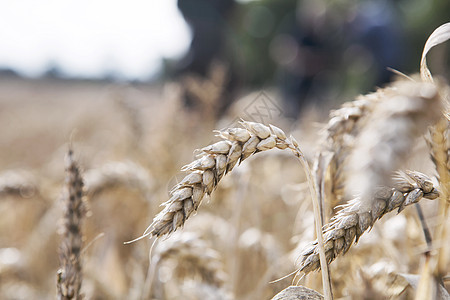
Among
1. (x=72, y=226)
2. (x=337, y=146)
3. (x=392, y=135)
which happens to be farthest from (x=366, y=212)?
(x=72, y=226)

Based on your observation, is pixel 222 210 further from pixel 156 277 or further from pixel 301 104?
pixel 301 104

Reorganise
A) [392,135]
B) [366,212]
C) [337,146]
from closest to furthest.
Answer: [392,135] < [366,212] < [337,146]

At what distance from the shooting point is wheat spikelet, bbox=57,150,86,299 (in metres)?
0.83

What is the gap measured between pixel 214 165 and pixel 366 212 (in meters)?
0.26

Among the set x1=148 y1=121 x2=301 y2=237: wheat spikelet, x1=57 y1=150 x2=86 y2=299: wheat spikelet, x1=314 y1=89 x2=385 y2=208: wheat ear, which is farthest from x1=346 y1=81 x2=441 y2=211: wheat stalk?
x1=57 y1=150 x2=86 y2=299: wheat spikelet

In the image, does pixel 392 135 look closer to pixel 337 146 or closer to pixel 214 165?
pixel 214 165

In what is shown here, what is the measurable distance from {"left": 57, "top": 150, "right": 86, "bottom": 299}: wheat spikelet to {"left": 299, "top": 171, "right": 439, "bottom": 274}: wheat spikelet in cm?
47

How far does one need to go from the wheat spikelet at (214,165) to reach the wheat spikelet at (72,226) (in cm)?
28

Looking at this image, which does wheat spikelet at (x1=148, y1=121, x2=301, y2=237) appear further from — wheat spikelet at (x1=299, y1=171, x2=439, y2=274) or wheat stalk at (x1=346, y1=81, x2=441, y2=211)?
wheat stalk at (x1=346, y1=81, x2=441, y2=211)

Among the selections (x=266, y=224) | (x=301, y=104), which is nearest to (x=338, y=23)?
(x=301, y=104)

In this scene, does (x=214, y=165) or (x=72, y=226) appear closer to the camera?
(x=214, y=165)

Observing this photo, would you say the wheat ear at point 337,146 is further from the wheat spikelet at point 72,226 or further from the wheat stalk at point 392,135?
the wheat spikelet at point 72,226

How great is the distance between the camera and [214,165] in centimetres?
67

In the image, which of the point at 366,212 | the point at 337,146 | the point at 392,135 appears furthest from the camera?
the point at 337,146
